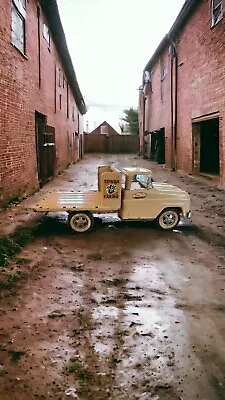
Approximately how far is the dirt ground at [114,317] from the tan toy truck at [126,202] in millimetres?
409

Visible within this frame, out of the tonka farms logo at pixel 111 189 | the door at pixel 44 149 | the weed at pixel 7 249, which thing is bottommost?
the weed at pixel 7 249

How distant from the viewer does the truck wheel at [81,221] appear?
745 centimetres

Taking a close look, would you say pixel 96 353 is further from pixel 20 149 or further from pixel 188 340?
pixel 20 149

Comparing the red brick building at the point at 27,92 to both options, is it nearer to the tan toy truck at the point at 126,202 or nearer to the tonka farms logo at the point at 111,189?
the tan toy truck at the point at 126,202

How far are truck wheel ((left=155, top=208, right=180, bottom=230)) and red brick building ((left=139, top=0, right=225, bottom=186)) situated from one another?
19.3ft

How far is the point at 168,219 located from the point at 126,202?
881 mm

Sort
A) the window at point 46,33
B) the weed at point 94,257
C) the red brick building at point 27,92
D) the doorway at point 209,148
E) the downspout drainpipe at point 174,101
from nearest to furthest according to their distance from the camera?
the weed at point 94,257 < the red brick building at point 27,92 < the window at point 46,33 < the doorway at point 209,148 < the downspout drainpipe at point 174,101

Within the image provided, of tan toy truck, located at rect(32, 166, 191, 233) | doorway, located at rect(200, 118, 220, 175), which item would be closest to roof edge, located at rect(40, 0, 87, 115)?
doorway, located at rect(200, 118, 220, 175)

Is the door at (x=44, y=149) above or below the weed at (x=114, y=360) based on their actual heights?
above

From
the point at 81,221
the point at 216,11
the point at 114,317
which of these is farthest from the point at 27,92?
the point at 114,317

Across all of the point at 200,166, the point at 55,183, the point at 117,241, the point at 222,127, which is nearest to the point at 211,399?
the point at 117,241

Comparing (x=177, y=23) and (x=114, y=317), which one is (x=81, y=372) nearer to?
(x=114, y=317)

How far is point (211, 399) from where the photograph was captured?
278 centimetres

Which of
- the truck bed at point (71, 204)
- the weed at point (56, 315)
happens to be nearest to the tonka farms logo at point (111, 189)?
the truck bed at point (71, 204)
